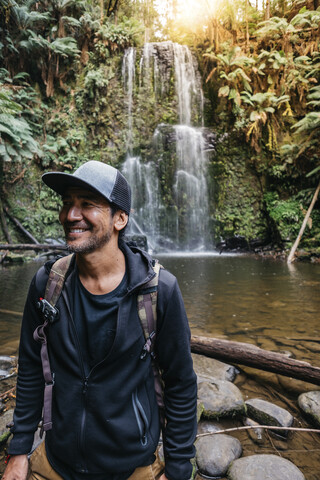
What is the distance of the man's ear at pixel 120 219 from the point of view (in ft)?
4.51

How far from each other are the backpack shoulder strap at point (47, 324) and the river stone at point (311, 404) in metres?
2.16

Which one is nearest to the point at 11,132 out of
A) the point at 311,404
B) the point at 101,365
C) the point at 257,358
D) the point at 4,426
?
the point at 4,426

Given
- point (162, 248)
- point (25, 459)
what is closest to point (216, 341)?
point (25, 459)

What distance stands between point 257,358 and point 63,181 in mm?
2489

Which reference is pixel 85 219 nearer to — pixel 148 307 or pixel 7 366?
pixel 148 307

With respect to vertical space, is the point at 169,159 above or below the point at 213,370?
above

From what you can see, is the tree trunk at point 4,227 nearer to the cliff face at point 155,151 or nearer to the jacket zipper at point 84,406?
the cliff face at point 155,151

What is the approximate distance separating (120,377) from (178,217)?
1576 cm

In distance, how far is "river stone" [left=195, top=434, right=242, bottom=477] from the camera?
1.81m

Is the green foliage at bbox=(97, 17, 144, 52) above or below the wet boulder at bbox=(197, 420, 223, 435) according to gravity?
above

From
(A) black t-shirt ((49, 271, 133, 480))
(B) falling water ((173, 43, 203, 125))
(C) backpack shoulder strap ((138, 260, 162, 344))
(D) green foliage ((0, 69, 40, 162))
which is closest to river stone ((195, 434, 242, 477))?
(A) black t-shirt ((49, 271, 133, 480))

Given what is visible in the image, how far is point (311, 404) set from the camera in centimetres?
244

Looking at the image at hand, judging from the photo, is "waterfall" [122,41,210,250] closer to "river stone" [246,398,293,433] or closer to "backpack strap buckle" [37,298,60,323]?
"river stone" [246,398,293,433]

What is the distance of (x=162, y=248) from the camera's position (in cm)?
1636
